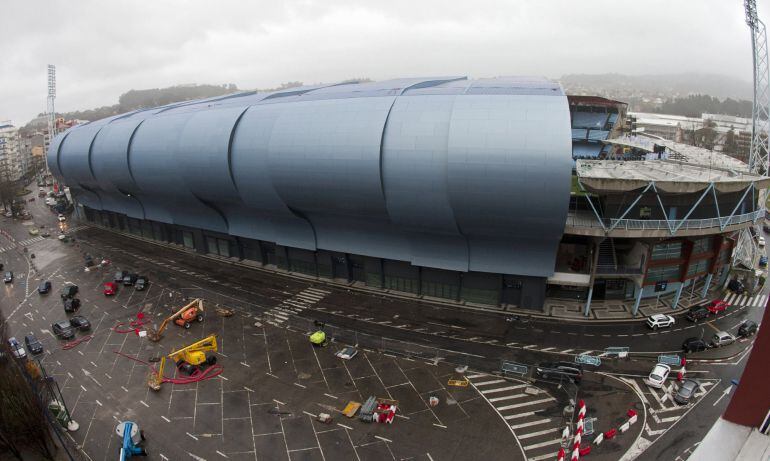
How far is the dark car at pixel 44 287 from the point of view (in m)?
62.8

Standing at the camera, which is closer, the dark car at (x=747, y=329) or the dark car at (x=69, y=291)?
the dark car at (x=747, y=329)

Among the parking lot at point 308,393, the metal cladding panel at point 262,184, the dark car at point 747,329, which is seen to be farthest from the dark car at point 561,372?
the metal cladding panel at point 262,184

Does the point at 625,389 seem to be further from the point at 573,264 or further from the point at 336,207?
the point at 336,207

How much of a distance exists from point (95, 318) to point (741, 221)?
270 feet

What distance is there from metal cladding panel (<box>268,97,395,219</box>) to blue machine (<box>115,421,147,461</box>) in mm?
32151

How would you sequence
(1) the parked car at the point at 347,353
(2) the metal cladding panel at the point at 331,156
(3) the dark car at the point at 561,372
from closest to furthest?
(3) the dark car at the point at 561,372 → (1) the parked car at the point at 347,353 → (2) the metal cladding panel at the point at 331,156

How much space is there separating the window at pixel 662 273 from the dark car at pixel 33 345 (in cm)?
7192

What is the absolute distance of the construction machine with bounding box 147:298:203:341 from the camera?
49.4m

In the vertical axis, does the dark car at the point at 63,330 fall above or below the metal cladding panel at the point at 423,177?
below

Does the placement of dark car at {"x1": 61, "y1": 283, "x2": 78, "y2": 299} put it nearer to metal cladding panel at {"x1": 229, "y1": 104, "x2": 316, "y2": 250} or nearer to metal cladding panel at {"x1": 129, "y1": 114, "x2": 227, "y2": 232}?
metal cladding panel at {"x1": 129, "y1": 114, "x2": 227, "y2": 232}

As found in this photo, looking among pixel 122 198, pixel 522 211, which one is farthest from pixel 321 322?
pixel 122 198

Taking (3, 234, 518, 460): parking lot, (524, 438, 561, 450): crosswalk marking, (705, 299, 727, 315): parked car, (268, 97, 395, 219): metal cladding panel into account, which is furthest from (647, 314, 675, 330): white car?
(268, 97, 395, 219): metal cladding panel

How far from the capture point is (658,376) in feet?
123

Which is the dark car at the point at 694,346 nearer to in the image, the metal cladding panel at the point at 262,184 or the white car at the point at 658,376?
the white car at the point at 658,376
